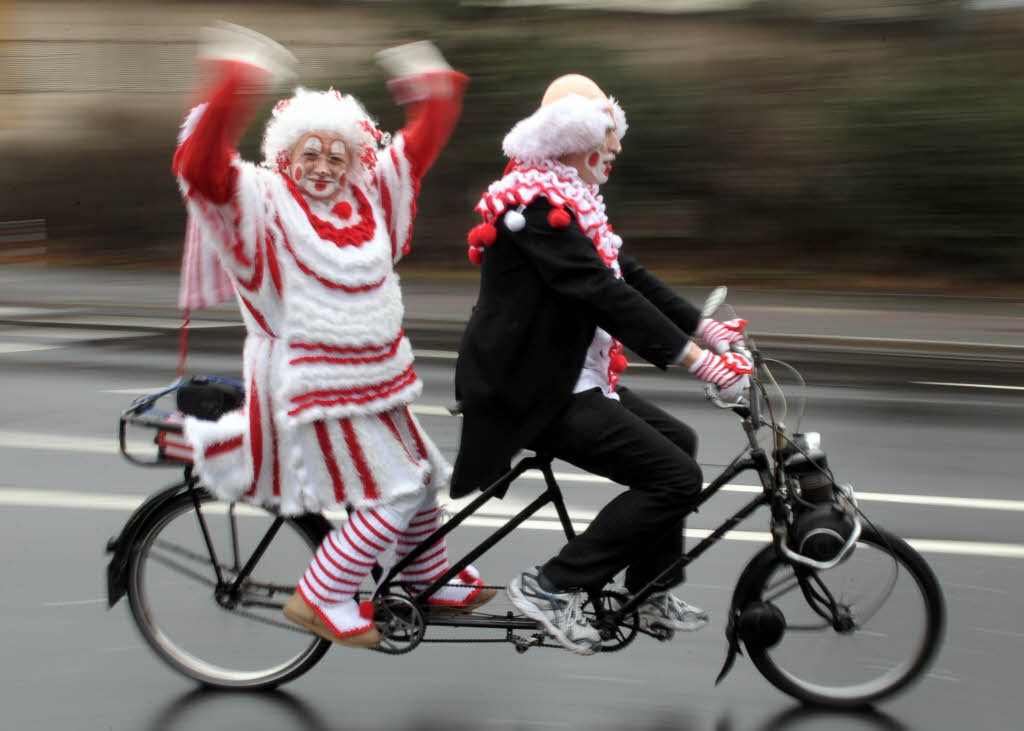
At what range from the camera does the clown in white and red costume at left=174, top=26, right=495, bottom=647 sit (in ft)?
11.9

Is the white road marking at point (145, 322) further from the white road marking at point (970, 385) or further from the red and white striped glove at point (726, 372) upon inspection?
the red and white striped glove at point (726, 372)

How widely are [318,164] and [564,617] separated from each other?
1.45m

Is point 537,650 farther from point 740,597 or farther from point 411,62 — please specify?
point 411,62

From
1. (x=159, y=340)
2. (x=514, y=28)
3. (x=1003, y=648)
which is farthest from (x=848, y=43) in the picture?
(x=1003, y=648)

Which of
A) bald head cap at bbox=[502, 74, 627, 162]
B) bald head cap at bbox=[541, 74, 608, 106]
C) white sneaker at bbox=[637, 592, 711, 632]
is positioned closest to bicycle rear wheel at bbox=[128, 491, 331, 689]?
white sneaker at bbox=[637, 592, 711, 632]

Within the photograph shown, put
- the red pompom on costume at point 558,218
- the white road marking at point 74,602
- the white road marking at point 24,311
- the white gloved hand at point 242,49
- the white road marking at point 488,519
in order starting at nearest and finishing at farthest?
the white gloved hand at point 242,49, the red pompom on costume at point 558,218, the white road marking at point 74,602, the white road marking at point 488,519, the white road marking at point 24,311

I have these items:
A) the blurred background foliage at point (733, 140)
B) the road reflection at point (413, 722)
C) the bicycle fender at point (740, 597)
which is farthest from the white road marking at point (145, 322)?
the bicycle fender at point (740, 597)

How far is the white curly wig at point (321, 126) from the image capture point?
12.0 feet

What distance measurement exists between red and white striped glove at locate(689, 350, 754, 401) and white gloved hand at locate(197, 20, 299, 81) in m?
A: 1.30

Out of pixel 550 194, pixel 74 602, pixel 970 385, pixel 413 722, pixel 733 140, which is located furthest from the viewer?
pixel 733 140

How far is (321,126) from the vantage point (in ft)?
12.0

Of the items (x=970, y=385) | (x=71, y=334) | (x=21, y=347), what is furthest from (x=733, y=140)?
(x=21, y=347)

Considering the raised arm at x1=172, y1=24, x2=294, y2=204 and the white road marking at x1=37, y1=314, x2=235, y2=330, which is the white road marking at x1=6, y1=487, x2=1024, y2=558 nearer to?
the raised arm at x1=172, y1=24, x2=294, y2=204

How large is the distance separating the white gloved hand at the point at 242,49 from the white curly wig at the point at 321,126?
1.04 feet
